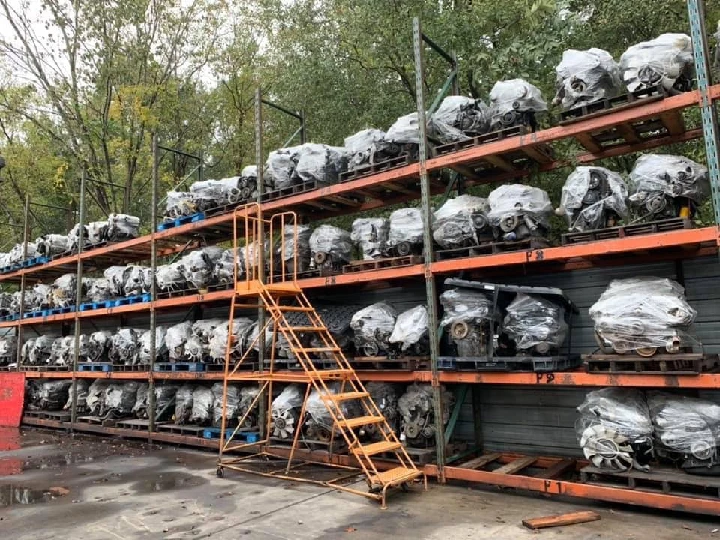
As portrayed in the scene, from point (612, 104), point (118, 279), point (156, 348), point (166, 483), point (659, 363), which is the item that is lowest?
point (166, 483)

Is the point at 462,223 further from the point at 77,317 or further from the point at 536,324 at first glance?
the point at 77,317

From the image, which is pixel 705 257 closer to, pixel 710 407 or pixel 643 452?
pixel 710 407

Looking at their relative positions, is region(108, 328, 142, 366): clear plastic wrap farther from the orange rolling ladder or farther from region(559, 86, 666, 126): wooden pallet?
region(559, 86, 666, 126): wooden pallet

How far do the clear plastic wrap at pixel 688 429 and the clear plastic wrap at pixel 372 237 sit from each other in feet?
12.0

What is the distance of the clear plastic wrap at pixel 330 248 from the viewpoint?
24.8 feet

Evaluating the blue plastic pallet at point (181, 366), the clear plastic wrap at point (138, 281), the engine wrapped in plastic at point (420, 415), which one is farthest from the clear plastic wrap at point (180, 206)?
the engine wrapped in plastic at point (420, 415)

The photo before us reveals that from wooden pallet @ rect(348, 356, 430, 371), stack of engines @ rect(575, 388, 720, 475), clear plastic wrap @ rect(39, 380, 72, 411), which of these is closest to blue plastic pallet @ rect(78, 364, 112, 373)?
clear plastic wrap @ rect(39, 380, 72, 411)

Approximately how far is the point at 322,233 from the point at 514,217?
2.98 metres

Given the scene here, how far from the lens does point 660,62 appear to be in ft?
16.1

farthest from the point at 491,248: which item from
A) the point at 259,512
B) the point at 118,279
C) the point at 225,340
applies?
the point at 118,279

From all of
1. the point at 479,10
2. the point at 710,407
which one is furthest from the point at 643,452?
the point at 479,10

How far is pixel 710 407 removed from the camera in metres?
4.62

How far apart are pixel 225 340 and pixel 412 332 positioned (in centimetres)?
363

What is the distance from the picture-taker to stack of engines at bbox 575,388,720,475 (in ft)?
14.8
